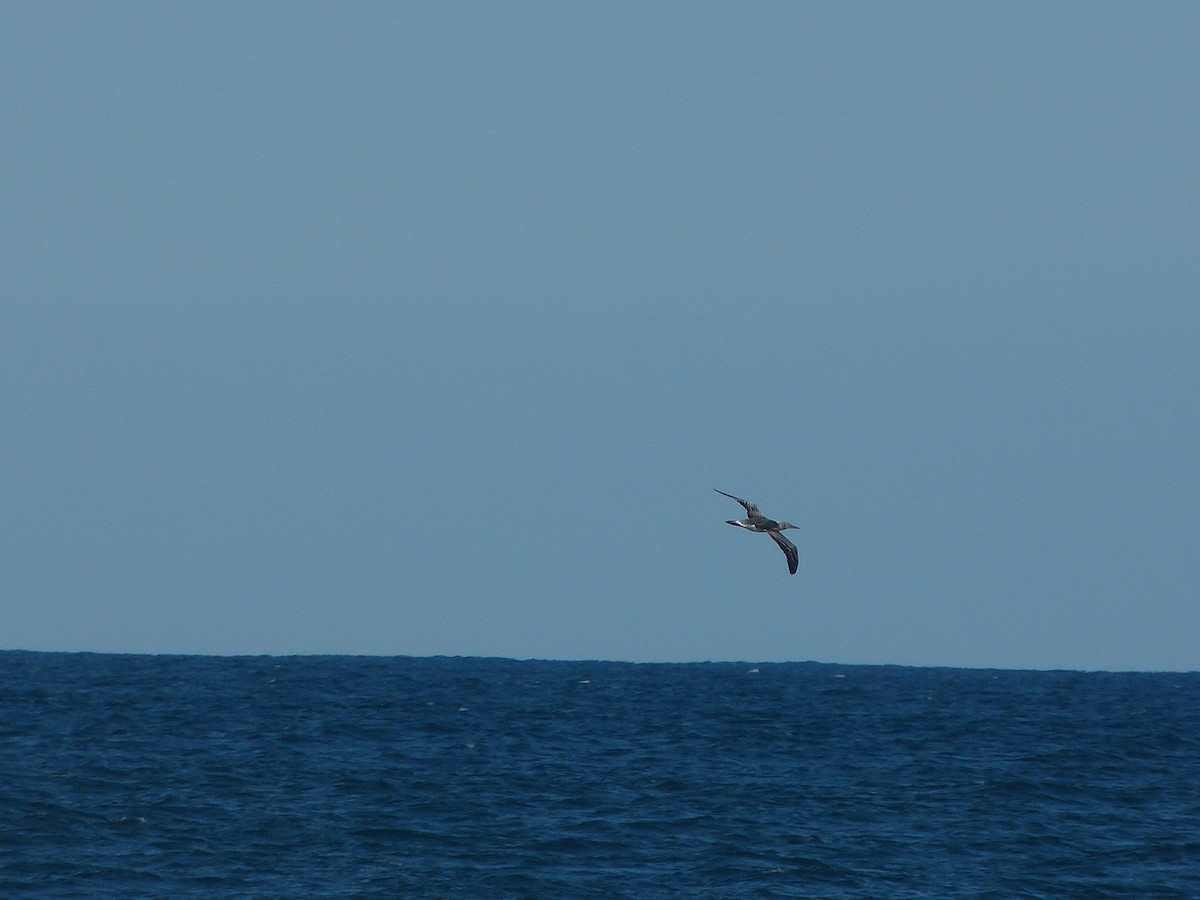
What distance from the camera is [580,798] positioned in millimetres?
38750

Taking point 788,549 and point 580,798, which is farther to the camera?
point 580,798

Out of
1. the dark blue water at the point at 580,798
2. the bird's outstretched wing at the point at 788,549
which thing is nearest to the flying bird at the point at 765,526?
the bird's outstretched wing at the point at 788,549

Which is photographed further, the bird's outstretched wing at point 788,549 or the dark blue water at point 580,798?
the dark blue water at point 580,798

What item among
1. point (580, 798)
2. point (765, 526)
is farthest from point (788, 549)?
point (580, 798)

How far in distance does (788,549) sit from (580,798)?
1469 cm

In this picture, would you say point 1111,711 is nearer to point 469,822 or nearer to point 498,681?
point 498,681

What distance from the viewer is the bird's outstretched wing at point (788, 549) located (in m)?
25.8

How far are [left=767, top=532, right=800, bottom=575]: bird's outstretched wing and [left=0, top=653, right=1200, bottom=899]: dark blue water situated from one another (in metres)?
7.15

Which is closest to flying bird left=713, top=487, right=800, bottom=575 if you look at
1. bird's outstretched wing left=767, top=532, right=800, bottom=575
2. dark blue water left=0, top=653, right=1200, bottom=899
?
bird's outstretched wing left=767, top=532, right=800, bottom=575

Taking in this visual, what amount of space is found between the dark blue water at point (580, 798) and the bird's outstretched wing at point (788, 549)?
23.5 ft

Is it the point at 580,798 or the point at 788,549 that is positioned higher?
the point at 788,549

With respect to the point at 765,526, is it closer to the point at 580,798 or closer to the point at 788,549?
the point at 788,549

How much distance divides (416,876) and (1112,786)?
2123 cm

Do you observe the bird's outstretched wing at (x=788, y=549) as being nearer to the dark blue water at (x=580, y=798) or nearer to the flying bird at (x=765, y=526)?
the flying bird at (x=765, y=526)
